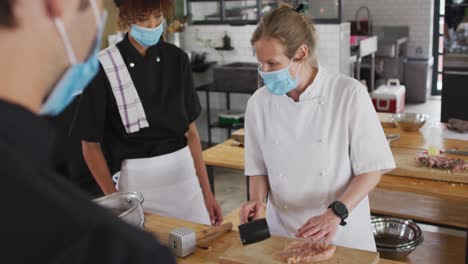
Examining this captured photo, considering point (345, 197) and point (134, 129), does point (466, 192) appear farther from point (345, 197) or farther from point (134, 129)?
point (134, 129)

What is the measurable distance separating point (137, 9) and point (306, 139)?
2.95 ft

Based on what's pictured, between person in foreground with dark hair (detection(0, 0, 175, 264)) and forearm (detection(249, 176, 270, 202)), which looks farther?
forearm (detection(249, 176, 270, 202))

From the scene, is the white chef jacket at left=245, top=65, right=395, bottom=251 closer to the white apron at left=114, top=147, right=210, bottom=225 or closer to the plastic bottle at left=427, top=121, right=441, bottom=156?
the white apron at left=114, top=147, right=210, bottom=225

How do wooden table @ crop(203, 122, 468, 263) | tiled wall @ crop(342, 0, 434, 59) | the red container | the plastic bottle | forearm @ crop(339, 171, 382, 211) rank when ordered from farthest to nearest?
tiled wall @ crop(342, 0, 434, 59) → the red container → wooden table @ crop(203, 122, 468, 263) → the plastic bottle → forearm @ crop(339, 171, 382, 211)

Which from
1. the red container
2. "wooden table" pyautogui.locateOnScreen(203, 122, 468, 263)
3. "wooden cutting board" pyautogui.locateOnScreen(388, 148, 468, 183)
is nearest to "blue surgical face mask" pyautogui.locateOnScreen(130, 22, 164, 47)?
"wooden table" pyautogui.locateOnScreen(203, 122, 468, 263)

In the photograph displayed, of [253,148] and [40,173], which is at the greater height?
[40,173]

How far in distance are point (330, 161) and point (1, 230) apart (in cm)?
167

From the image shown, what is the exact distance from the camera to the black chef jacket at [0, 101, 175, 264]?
1.89 feet

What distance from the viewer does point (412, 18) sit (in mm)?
9320

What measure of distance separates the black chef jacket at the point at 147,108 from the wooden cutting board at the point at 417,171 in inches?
48.9

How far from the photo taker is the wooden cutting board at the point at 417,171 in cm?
292

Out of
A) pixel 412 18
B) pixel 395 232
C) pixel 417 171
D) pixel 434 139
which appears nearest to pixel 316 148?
pixel 417 171

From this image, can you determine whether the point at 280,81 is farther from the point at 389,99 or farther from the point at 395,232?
the point at 389,99

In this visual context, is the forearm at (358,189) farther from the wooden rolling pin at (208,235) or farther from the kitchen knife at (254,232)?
the wooden rolling pin at (208,235)
